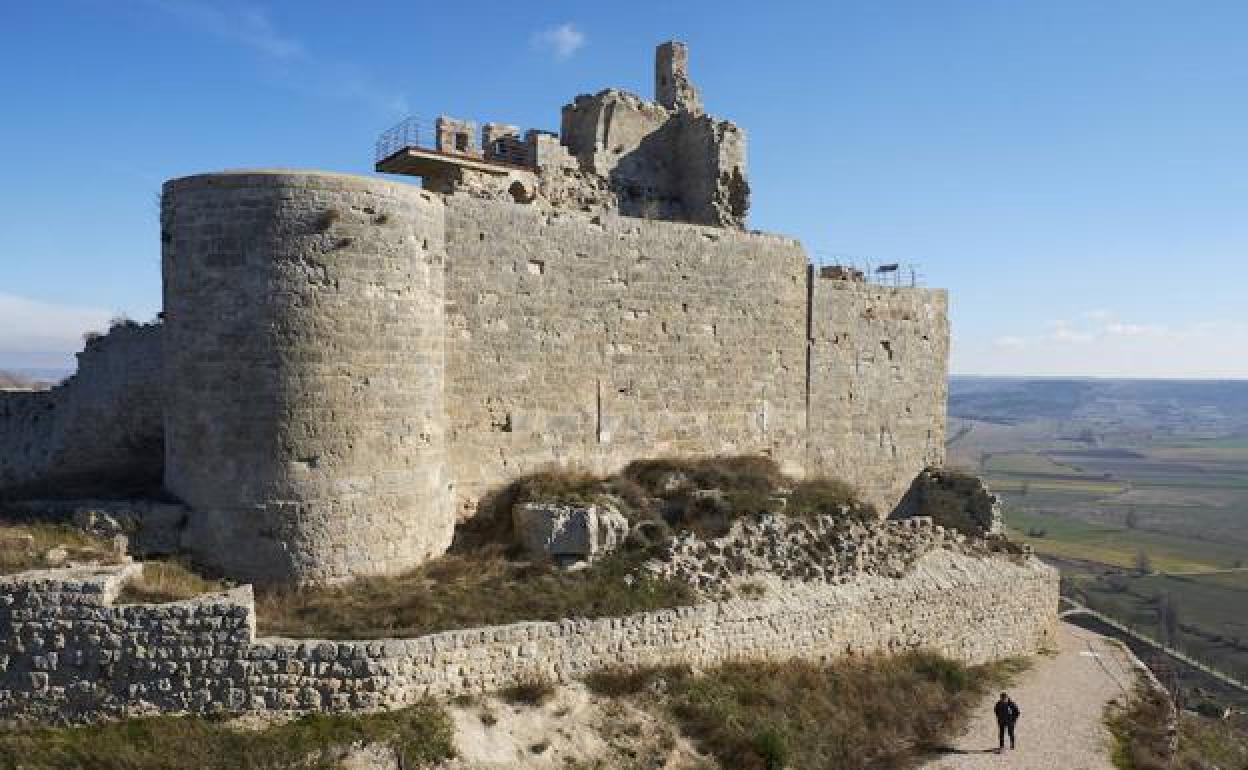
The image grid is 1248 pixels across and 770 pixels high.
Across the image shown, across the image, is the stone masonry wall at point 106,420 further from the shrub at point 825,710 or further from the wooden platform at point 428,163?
the shrub at point 825,710

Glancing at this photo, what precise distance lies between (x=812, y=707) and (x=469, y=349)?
7656mm

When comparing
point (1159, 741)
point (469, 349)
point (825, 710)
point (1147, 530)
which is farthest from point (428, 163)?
point (1147, 530)

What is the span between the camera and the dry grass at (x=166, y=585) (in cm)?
1017

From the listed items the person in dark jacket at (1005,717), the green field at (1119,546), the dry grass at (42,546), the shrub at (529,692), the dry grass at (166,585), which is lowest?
the green field at (1119,546)

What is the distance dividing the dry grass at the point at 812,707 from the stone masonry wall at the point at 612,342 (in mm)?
4733

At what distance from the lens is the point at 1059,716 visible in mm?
15336

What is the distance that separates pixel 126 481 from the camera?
43.7ft

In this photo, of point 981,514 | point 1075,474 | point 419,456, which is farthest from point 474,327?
point 1075,474

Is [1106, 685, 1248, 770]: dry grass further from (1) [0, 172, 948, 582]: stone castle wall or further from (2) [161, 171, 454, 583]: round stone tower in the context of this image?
(2) [161, 171, 454, 583]: round stone tower

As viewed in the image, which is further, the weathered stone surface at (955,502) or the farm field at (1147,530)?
the farm field at (1147,530)

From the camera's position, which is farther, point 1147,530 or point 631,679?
point 1147,530

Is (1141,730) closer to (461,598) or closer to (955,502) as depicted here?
(955,502)

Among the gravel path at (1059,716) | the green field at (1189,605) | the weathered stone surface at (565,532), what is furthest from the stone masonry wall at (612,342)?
the green field at (1189,605)

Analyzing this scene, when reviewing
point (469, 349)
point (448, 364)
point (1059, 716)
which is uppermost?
point (469, 349)
